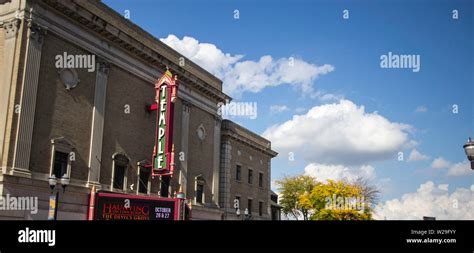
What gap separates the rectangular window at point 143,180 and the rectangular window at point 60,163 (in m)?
6.27

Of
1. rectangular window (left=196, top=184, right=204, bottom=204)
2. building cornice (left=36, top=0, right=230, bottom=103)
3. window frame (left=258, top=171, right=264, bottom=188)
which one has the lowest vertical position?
rectangular window (left=196, top=184, right=204, bottom=204)

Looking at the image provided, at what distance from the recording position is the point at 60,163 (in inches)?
893

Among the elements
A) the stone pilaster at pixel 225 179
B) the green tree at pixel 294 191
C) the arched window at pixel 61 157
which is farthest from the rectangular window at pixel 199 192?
the green tree at pixel 294 191

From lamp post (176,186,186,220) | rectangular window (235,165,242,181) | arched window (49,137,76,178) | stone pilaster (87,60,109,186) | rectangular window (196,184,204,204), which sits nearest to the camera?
arched window (49,137,76,178)

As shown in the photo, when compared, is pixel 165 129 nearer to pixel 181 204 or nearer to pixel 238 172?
pixel 181 204

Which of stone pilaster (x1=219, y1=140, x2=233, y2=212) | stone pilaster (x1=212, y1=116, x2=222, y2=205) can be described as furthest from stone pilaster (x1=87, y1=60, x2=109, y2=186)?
stone pilaster (x1=219, y1=140, x2=233, y2=212)

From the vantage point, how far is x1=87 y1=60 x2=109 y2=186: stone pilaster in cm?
2462

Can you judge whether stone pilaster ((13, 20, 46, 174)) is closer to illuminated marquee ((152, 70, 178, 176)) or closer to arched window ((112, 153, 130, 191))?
arched window ((112, 153, 130, 191))

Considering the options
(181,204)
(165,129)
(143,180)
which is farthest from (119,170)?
(181,204)

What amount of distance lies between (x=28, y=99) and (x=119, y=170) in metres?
7.90

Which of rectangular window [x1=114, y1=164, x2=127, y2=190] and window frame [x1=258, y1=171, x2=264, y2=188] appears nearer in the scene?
rectangular window [x1=114, y1=164, x2=127, y2=190]

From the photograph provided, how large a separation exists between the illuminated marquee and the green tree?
4803 cm
